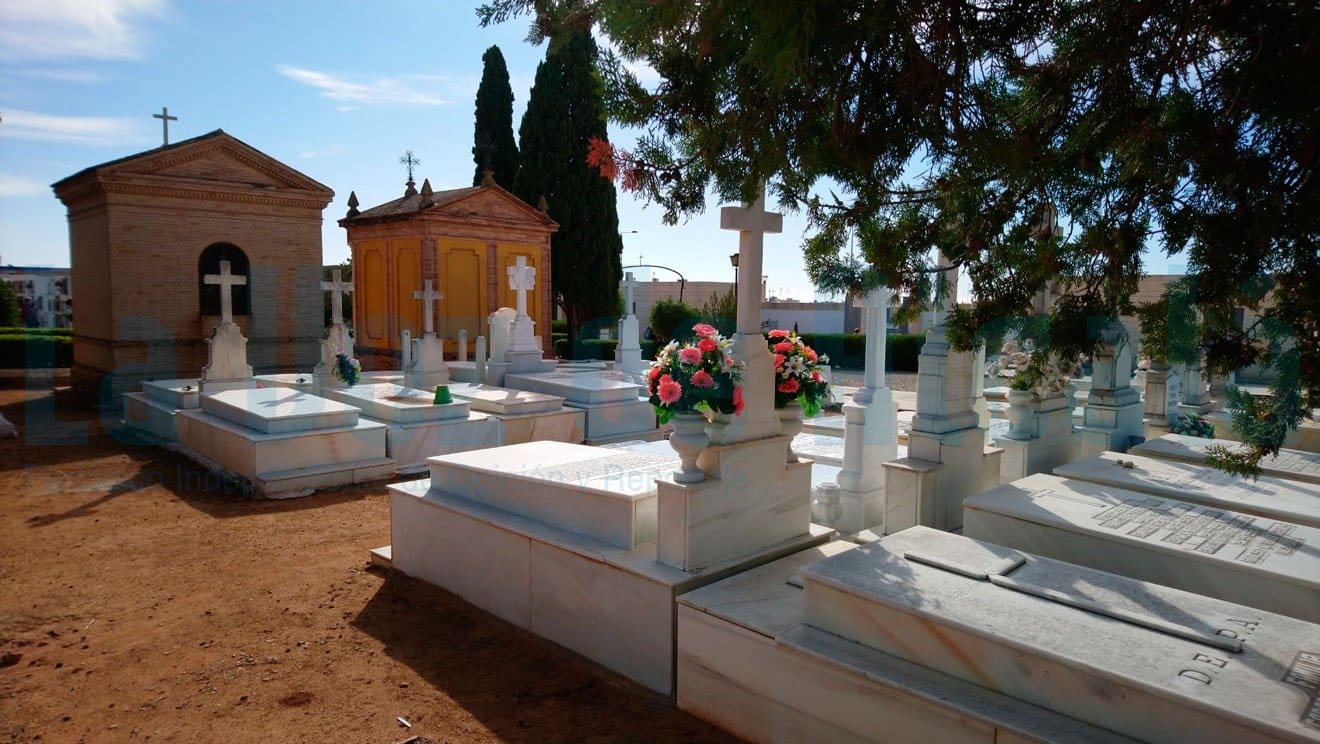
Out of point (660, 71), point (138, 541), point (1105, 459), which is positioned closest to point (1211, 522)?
point (1105, 459)

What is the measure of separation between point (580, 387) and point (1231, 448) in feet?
25.7

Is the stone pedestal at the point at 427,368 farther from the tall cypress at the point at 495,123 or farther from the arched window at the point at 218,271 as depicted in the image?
the tall cypress at the point at 495,123

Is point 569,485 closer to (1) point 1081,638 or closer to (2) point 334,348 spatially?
(1) point 1081,638

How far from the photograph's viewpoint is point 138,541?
21.4 feet

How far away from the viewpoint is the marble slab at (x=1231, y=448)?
18.4ft

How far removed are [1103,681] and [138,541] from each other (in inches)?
277

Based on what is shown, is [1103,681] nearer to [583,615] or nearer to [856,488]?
[583,615]

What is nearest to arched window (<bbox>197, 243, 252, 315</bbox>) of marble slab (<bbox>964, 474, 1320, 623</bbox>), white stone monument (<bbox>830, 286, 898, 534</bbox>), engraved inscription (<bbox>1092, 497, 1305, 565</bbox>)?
white stone monument (<bbox>830, 286, 898, 534</bbox>)

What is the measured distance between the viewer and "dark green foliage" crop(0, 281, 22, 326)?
25.2 meters

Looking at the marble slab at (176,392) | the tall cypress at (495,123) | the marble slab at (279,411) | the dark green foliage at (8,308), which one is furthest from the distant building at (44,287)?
the marble slab at (279,411)

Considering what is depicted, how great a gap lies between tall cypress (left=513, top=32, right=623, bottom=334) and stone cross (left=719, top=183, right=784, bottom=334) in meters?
21.3

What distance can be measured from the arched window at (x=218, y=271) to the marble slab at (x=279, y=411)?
791 centimetres

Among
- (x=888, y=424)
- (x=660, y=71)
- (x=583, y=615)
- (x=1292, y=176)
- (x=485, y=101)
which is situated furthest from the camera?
(x=485, y=101)

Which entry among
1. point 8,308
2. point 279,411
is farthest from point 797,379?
point 8,308
